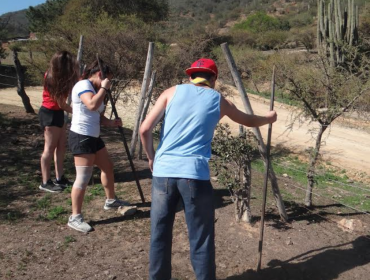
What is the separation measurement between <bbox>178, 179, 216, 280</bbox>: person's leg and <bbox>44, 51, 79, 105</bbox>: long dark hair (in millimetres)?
2151

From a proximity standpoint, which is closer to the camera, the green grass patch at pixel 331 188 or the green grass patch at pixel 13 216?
the green grass patch at pixel 13 216

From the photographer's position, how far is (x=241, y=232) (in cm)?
403

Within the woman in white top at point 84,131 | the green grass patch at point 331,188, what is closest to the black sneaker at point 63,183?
the woman in white top at point 84,131

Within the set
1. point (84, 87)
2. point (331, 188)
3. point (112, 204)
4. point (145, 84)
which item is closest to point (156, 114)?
point (84, 87)

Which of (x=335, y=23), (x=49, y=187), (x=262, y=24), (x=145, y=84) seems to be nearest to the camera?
(x=49, y=187)

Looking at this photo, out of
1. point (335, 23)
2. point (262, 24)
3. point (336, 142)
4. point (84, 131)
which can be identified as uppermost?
point (262, 24)

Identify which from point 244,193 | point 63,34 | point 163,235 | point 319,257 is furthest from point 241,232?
point 63,34

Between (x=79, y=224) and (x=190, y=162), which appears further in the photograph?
(x=79, y=224)

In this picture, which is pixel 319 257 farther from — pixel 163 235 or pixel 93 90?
pixel 93 90

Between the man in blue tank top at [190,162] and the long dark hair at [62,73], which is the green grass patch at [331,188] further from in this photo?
the long dark hair at [62,73]

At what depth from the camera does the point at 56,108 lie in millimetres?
4590

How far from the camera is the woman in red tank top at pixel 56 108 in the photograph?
4125 millimetres

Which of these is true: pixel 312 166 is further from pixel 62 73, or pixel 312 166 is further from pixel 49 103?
pixel 49 103

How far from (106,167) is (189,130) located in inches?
70.5
